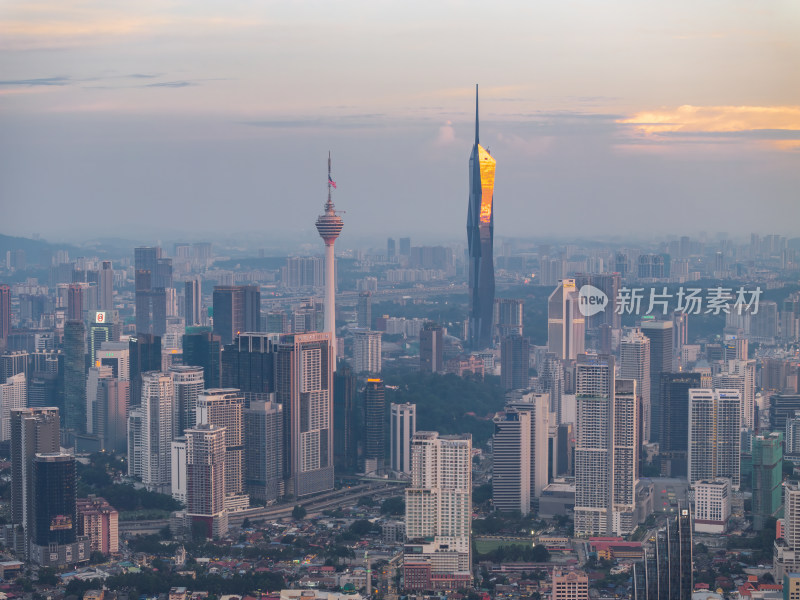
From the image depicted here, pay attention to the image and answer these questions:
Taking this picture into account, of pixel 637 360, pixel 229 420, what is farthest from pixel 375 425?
pixel 637 360

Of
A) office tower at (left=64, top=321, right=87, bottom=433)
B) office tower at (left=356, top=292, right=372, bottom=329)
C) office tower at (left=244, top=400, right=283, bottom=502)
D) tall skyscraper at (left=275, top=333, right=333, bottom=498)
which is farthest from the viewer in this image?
office tower at (left=356, top=292, right=372, bottom=329)

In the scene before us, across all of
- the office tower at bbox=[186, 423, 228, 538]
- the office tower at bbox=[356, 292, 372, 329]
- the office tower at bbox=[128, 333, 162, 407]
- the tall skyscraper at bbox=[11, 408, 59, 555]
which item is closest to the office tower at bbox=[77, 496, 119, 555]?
the tall skyscraper at bbox=[11, 408, 59, 555]

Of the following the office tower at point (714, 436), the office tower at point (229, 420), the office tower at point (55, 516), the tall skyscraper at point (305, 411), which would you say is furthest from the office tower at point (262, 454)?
the office tower at point (714, 436)

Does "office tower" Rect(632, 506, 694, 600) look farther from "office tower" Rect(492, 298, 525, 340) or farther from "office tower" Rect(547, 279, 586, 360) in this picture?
"office tower" Rect(492, 298, 525, 340)

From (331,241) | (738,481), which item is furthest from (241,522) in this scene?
(331,241)

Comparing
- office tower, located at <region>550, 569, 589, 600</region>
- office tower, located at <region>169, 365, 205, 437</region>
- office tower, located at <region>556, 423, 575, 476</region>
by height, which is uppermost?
office tower, located at <region>169, 365, 205, 437</region>

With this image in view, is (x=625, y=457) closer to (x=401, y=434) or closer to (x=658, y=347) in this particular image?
(x=401, y=434)

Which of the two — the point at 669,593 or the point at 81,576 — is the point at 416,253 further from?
the point at 669,593
